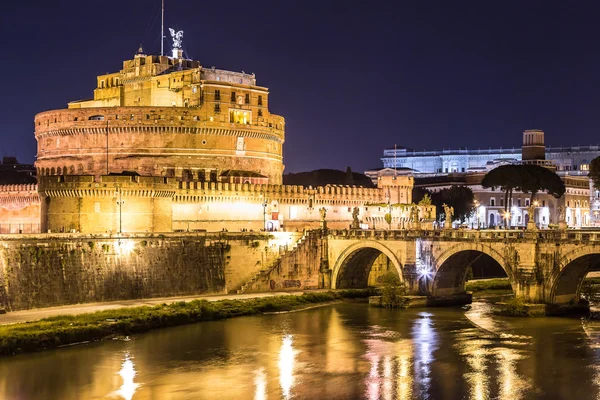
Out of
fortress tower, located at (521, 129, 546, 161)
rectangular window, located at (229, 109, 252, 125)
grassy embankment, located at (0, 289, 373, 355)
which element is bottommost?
grassy embankment, located at (0, 289, 373, 355)

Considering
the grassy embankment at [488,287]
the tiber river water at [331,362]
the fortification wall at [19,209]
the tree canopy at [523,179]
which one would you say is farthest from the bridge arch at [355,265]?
the tree canopy at [523,179]

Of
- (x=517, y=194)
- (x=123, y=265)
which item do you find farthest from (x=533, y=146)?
(x=123, y=265)

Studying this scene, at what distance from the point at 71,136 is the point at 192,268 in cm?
1982

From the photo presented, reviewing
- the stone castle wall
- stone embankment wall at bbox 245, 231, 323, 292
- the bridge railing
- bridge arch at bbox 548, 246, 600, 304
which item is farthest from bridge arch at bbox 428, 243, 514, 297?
the stone castle wall

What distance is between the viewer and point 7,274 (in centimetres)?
4353

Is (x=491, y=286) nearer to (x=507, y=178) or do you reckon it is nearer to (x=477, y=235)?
(x=477, y=235)

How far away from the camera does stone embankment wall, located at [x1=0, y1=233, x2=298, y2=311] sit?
44312mm

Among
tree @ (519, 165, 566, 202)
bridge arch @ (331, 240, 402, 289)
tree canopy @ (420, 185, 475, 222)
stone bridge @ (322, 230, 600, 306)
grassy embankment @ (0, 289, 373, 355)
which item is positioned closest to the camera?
grassy embankment @ (0, 289, 373, 355)

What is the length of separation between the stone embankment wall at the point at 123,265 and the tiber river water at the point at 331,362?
6280 millimetres

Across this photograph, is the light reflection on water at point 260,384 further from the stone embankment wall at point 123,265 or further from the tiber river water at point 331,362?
the stone embankment wall at point 123,265

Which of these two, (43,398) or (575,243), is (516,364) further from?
(43,398)

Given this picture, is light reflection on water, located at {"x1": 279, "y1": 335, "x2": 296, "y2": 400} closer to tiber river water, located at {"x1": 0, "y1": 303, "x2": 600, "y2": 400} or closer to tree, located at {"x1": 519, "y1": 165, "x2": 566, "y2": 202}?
tiber river water, located at {"x1": 0, "y1": 303, "x2": 600, "y2": 400}

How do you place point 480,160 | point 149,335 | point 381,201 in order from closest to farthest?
1. point 149,335
2. point 381,201
3. point 480,160

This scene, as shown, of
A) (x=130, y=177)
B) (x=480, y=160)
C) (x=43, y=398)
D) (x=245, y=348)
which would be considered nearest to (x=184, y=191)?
(x=130, y=177)
